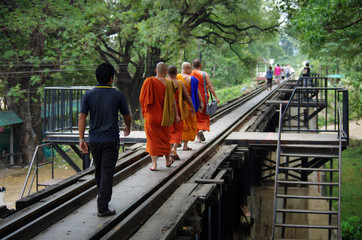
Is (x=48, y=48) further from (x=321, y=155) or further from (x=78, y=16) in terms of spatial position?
(x=321, y=155)

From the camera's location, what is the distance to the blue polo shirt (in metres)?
4.74

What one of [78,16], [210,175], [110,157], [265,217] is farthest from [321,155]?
[78,16]

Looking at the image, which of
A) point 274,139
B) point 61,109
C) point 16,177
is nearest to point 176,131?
point 274,139

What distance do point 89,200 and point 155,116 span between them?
5.80ft

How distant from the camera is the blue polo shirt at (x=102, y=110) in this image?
187 inches

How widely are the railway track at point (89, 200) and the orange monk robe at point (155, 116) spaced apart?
408 millimetres

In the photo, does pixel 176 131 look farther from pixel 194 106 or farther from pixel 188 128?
pixel 194 106

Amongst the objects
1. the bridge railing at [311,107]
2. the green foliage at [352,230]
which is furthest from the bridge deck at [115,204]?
the green foliage at [352,230]

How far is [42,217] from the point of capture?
4.39 metres

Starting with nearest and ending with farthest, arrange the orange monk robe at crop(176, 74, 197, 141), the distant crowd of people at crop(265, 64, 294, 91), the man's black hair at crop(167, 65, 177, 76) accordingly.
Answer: the man's black hair at crop(167, 65, 177, 76)
the orange monk robe at crop(176, 74, 197, 141)
the distant crowd of people at crop(265, 64, 294, 91)

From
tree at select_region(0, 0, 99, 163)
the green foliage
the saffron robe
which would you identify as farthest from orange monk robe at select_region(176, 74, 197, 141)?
tree at select_region(0, 0, 99, 163)

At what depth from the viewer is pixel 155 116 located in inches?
259

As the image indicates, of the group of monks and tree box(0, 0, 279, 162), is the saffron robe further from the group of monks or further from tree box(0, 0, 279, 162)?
tree box(0, 0, 279, 162)

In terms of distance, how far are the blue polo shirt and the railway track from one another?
0.84 meters
